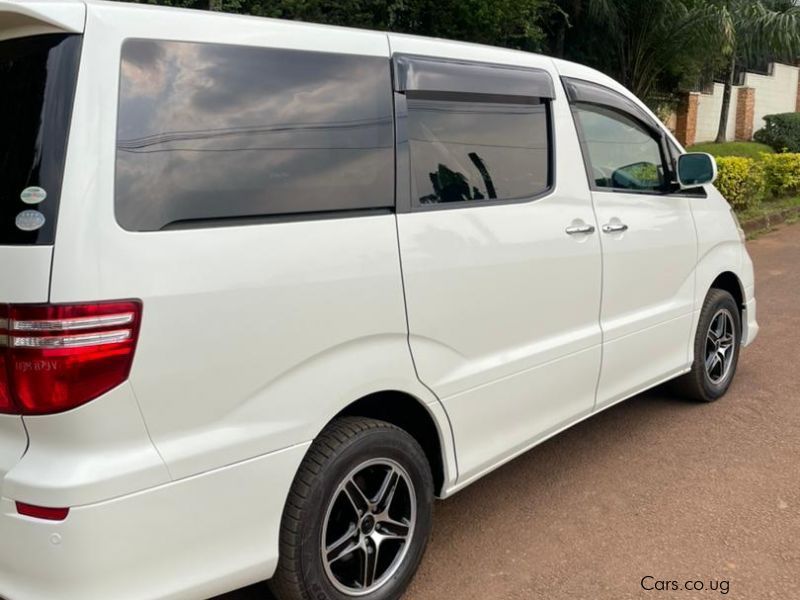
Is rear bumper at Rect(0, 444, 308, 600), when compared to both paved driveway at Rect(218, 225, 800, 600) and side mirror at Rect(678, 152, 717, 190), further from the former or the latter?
side mirror at Rect(678, 152, 717, 190)

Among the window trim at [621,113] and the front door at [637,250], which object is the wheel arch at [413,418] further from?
the window trim at [621,113]

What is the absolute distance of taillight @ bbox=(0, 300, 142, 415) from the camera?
6.11 ft

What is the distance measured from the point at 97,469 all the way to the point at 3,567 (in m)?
0.41

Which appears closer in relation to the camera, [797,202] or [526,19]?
[526,19]

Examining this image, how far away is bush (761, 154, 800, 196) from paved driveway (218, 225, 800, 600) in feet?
32.5

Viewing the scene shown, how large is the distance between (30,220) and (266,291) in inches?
24.7

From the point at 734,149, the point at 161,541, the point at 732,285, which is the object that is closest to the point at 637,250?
the point at 732,285

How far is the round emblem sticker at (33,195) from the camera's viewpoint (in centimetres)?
189

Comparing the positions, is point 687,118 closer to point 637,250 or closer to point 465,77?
point 637,250

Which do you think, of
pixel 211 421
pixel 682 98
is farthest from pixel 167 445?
pixel 682 98

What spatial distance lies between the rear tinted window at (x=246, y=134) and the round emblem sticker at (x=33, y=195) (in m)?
0.18

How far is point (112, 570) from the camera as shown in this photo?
76.5 inches

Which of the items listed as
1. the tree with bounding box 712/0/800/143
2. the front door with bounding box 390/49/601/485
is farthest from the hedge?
the front door with bounding box 390/49/601/485

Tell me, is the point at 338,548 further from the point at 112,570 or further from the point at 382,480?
the point at 112,570
